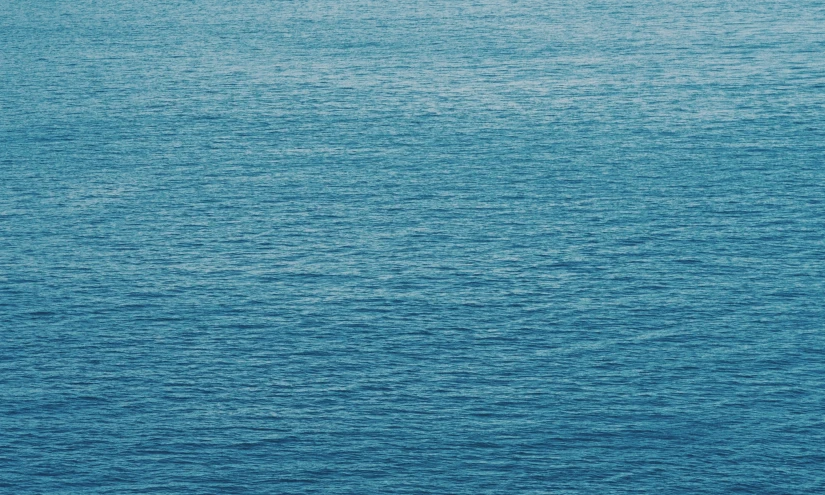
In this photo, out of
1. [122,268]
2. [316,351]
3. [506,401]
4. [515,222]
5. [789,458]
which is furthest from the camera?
[515,222]

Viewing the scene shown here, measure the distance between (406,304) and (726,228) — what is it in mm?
47744

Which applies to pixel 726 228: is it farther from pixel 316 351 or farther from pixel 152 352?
pixel 152 352

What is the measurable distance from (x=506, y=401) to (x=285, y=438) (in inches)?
916

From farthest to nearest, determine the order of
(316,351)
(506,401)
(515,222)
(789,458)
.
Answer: (515,222) → (316,351) → (506,401) → (789,458)

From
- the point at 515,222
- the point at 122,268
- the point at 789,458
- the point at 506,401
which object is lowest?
the point at 789,458

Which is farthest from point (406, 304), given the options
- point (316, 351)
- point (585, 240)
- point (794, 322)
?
point (794, 322)

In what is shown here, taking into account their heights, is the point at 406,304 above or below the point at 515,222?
below

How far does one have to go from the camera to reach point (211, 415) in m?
150

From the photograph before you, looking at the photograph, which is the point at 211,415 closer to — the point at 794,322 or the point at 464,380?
the point at 464,380

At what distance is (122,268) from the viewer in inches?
7195

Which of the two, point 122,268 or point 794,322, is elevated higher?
point 122,268

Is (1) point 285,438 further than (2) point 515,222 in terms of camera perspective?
No

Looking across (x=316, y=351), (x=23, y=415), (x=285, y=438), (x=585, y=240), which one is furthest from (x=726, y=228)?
(x=23, y=415)

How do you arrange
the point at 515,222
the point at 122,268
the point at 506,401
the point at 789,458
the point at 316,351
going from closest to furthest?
the point at 789,458 < the point at 506,401 < the point at 316,351 < the point at 122,268 < the point at 515,222
